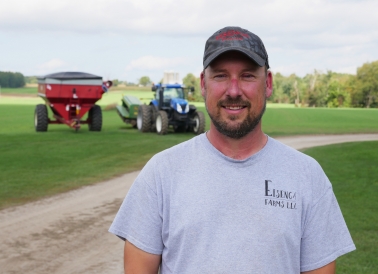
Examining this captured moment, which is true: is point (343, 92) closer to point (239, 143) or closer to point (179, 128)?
point (179, 128)

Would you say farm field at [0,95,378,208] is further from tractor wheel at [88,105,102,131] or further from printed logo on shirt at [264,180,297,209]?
printed logo on shirt at [264,180,297,209]

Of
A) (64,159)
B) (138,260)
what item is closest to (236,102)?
(138,260)

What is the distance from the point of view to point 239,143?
2404 mm

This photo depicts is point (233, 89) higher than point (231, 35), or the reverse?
point (231, 35)

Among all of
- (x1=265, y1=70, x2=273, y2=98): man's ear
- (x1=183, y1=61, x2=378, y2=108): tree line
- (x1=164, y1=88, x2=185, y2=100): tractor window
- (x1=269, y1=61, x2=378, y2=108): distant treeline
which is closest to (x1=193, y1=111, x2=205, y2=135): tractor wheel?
(x1=164, y1=88, x2=185, y2=100): tractor window

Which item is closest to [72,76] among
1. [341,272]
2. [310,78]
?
[341,272]

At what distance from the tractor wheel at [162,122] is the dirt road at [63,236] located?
12223 millimetres

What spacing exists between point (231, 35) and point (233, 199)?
60 cm

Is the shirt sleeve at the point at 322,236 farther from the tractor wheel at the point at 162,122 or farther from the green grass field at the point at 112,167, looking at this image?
the tractor wheel at the point at 162,122

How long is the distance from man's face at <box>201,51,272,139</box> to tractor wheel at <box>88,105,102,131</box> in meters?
23.1

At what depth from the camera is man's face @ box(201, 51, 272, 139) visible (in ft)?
7.88

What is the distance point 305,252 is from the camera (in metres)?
2.37

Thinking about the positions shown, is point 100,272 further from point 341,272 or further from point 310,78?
point 310,78

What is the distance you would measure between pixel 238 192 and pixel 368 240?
19.4 ft
